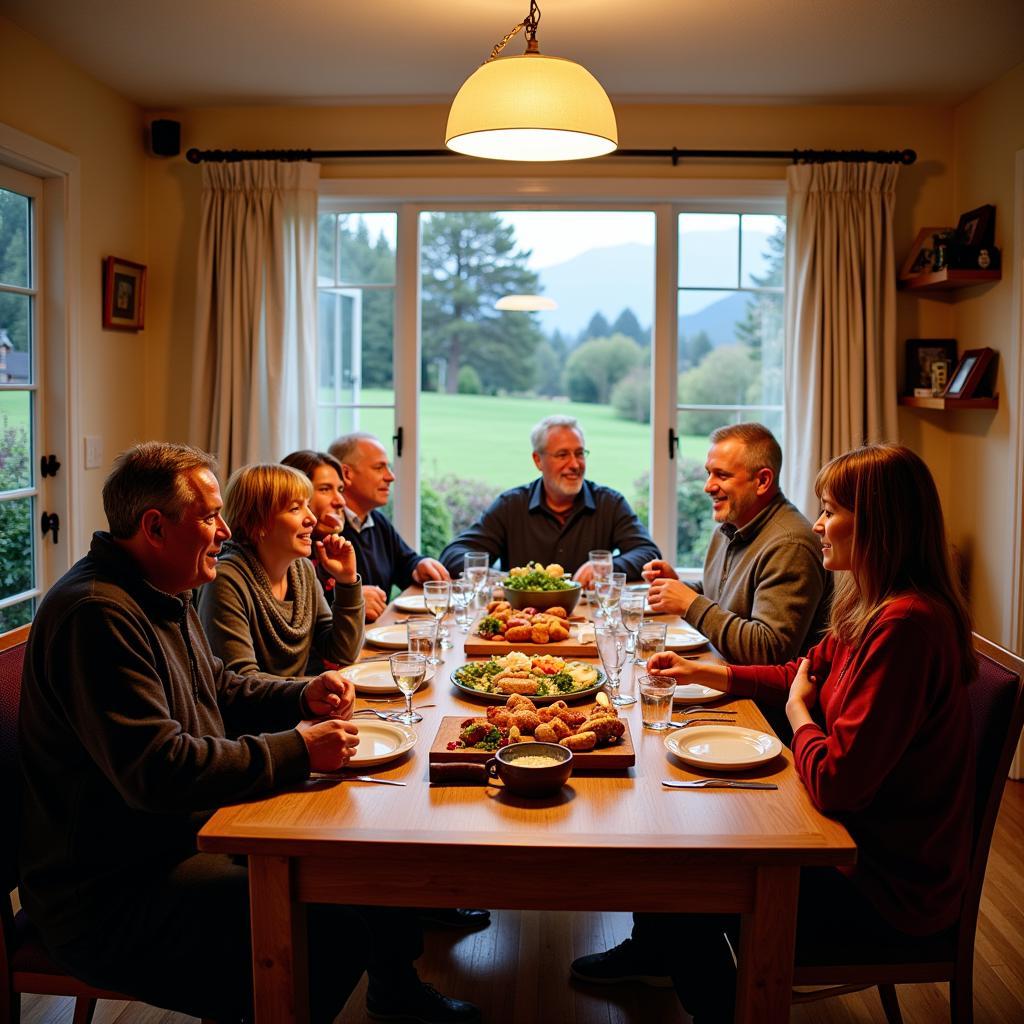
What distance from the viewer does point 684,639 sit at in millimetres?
2805

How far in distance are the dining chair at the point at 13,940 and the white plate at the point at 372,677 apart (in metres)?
0.70

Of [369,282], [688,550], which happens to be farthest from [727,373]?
[369,282]

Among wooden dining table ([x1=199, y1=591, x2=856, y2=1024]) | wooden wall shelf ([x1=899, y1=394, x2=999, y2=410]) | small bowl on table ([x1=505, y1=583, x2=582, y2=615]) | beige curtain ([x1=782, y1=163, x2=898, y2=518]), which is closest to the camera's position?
wooden dining table ([x1=199, y1=591, x2=856, y2=1024])

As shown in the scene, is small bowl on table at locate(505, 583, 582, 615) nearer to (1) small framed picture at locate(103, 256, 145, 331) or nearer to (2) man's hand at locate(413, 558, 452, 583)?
(2) man's hand at locate(413, 558, 452, 583)

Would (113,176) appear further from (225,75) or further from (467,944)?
(467,944)

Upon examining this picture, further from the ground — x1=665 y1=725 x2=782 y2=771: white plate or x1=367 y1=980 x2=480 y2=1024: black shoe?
x1=665 y1=725 x2=782 y2=771: white plate

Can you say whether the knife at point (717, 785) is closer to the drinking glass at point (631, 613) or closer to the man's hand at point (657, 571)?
the drinking glass at point (631, 613)

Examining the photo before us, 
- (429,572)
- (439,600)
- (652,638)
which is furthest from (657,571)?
(429,572)

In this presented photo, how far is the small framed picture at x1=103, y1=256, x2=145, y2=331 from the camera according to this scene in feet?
14.3

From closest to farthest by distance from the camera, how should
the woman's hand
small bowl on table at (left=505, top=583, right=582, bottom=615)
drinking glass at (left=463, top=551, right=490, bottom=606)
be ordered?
the woman's hand → small bowl on table at (left=505, top=583, right=582, bottom=615) → drinking glass at (left=463, top=551, right=490, bottom=606)

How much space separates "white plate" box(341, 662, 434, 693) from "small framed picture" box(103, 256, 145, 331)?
8.46ft

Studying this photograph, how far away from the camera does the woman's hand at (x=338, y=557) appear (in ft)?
8.84

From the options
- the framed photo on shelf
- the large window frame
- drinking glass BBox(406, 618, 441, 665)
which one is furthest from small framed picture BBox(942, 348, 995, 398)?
drinking glass BBox(406, 618, 441, 665)

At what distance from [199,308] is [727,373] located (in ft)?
7.70
